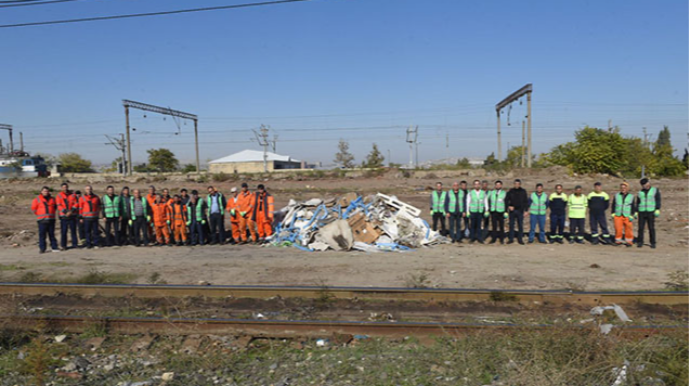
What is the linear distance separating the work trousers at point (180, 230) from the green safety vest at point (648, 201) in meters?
12.6

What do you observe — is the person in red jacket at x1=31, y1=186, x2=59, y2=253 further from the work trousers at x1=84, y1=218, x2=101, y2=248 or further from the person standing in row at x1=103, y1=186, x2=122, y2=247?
the person standing in row at x1=103, y1=186, x2=122, y2=247

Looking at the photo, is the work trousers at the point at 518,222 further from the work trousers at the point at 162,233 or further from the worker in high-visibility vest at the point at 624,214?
the work trousers at the point at 162,233

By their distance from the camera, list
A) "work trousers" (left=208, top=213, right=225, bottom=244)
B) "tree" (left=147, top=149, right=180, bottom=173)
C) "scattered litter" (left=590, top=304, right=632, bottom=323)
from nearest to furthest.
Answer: "scattered litter" (left=590, top=304, right=632, bottom=323), "work trousers" (left=208, top=213, right=225, bottom=244), "tree" (left=147, top=149, right=180, bottom=173)

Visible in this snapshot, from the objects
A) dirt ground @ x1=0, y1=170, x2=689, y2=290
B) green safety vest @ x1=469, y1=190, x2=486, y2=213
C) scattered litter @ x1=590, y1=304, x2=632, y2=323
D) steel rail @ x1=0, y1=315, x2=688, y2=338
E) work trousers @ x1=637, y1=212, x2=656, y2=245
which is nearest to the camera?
steel rail @ x1=0, y1=315, x2=688, y2=338

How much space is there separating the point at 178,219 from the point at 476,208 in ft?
28.3

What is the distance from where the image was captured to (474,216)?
41.1 feet

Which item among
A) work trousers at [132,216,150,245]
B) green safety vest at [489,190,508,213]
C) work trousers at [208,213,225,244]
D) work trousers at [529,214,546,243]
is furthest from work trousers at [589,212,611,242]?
work trousers at [132,216,150,245]

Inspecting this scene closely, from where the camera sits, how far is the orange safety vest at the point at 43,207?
39.4ft

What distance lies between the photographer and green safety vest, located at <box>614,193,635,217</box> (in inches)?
456

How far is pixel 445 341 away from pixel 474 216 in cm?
741

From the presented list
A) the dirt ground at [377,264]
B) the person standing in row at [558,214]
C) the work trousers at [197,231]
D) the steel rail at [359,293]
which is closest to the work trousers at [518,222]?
the dirt ground at [377,264]

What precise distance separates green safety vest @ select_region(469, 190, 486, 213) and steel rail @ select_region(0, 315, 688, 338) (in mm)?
6847

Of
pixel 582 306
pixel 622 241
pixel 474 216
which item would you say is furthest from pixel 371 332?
pixel 622 241

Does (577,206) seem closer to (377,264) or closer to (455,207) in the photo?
(455,207)
